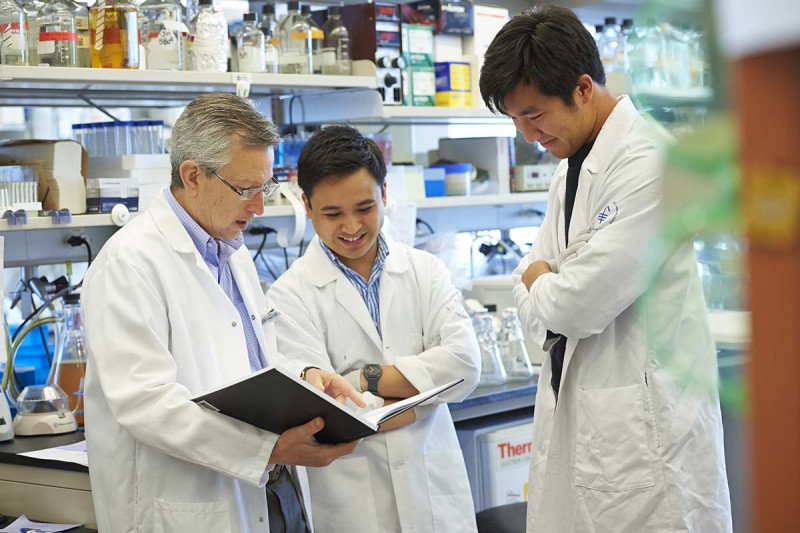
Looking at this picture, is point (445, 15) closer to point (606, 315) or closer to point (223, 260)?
point (223, 260)

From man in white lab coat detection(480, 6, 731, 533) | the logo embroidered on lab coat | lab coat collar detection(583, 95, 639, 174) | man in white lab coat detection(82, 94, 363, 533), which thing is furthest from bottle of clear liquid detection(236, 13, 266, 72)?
the logo embroidered on lab coat

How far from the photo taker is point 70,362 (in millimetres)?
2752

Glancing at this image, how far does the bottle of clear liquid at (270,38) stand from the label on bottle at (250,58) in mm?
45

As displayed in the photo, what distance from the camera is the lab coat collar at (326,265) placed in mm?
2320

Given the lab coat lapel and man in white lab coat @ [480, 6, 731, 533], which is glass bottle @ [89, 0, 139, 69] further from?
man in white lab coat @ [480, 6, 731, 533]

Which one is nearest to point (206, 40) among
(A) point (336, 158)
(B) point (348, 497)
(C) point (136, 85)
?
(C) point (136, 85)

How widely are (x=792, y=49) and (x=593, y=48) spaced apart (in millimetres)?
1664

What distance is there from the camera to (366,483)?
218 centimetres

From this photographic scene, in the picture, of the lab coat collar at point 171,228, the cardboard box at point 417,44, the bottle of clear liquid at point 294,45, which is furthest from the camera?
the cardboard box at point 417,44

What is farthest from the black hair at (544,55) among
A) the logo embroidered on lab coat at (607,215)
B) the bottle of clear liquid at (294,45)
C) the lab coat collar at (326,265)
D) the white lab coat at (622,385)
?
the bottle of clear liquid at (294,45)

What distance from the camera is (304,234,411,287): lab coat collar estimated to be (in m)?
2.32

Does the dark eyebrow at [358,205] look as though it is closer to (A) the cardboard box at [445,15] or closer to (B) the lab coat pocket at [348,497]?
(B) the lab coat pocket at [348,497]

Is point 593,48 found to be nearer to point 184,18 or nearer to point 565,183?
point 565,183

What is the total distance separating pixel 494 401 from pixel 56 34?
1.80 metres
